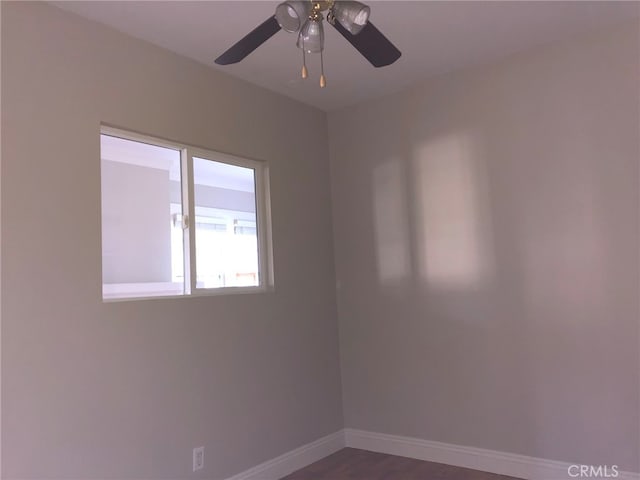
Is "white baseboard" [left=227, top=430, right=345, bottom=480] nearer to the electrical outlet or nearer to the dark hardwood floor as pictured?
the dark hardwood floor

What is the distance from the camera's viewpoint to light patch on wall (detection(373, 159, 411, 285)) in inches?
147

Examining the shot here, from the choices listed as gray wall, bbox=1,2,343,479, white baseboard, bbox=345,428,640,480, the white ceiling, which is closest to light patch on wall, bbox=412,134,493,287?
the white ceiling

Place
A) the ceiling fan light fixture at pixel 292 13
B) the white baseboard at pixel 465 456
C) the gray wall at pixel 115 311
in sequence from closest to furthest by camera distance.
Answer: the ceiling fan light fixture at pixel 292 13
the gray wall at pixel 115 311
the white baseboard at pixel 465 456

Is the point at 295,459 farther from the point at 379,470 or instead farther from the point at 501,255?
the point at 501,255

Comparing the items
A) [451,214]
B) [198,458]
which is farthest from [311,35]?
[198,458]

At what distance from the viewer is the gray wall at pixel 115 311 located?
2.29 m

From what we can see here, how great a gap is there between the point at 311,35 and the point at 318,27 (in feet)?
0.12

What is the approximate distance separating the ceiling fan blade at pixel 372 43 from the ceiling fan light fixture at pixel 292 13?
218 millimetres

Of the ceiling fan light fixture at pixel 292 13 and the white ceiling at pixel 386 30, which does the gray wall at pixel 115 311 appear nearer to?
the white ceiling at pixel 386 30

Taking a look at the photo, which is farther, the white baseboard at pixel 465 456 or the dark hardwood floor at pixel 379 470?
the dark hardwood floor at pixel 379 470

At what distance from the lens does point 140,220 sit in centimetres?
289

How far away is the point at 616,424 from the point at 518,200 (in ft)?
4.44

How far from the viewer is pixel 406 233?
3709 mm

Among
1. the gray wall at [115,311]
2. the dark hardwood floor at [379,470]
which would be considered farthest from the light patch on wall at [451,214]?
the dark hardwood floor at [379,470]
